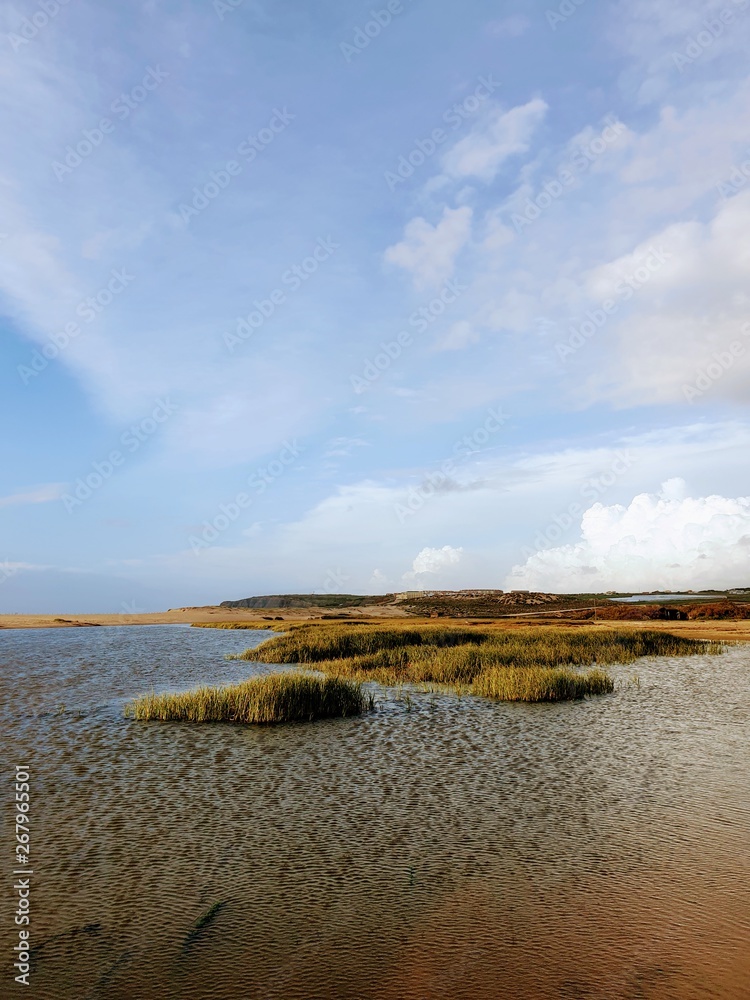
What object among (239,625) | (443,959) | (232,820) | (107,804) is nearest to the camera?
(443,959)

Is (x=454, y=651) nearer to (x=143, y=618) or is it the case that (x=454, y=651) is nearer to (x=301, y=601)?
(x=143, y=618)

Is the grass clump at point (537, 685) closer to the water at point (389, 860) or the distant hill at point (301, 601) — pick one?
the water at point (389, 860)

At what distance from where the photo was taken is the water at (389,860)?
605 centimetres

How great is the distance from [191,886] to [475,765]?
273 inches

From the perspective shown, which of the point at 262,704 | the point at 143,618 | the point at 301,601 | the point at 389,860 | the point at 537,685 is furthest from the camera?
the point at 301,601

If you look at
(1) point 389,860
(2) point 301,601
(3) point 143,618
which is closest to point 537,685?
(1) point 389,860

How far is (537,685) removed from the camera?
21.5 metres

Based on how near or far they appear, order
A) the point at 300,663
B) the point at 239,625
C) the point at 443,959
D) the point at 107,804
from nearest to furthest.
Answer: the point at 443,959 < the point at 107,804 < the point at 300,663 < the point at 239,625

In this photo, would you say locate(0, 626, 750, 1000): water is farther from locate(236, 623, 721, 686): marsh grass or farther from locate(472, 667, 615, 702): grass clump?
locate(236, 623, 721, 686): marsh grass

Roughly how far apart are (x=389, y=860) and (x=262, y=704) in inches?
→ 377

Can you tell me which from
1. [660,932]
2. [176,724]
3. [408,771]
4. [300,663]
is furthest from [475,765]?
[300,663]

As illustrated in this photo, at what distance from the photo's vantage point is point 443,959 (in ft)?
20.6

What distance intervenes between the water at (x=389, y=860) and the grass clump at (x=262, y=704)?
2.47ft

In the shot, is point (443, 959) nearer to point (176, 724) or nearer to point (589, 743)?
point (589, 743)
